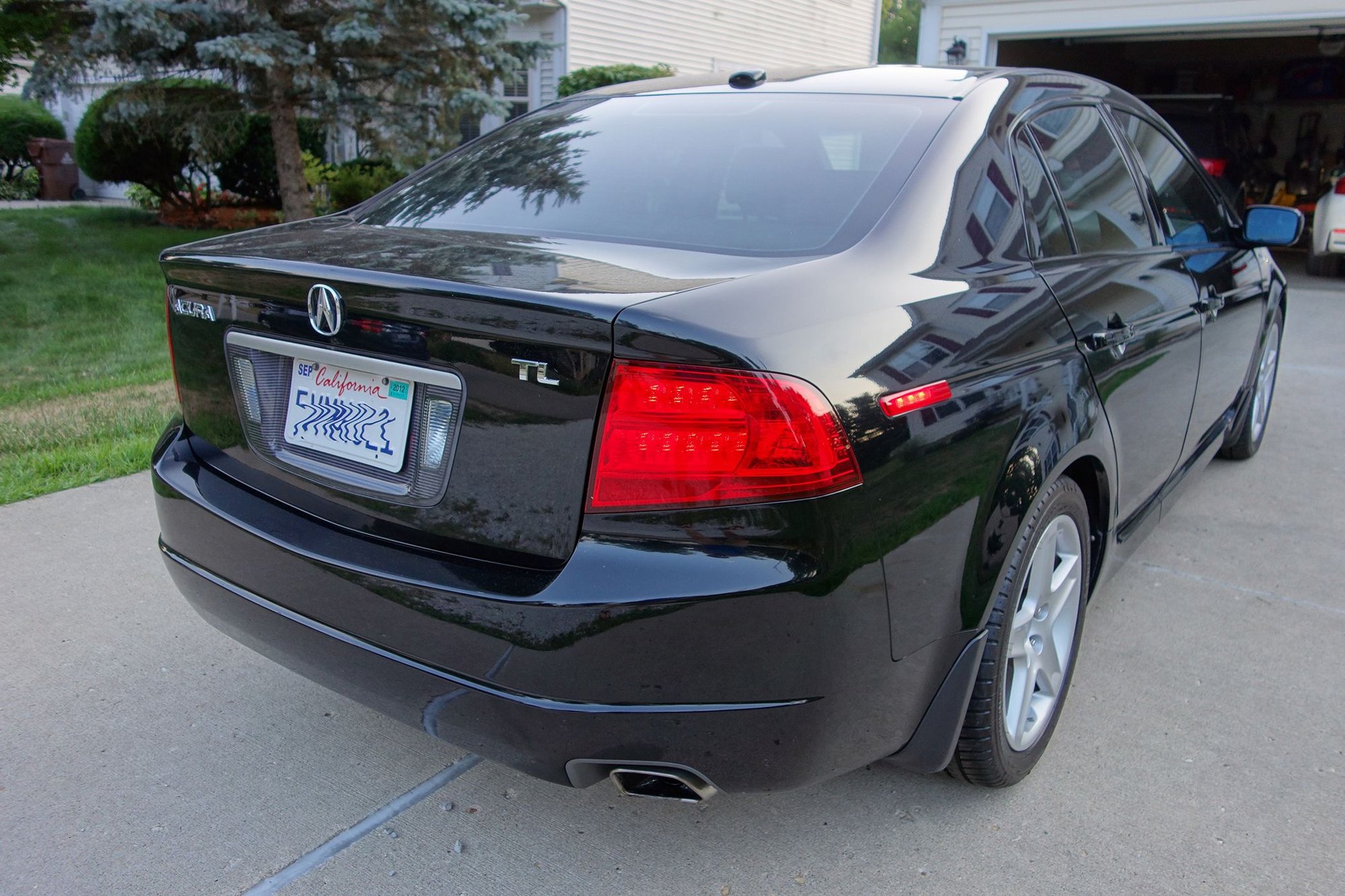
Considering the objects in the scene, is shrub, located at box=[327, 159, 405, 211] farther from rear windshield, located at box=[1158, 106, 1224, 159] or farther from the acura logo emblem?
the acura logo emblem

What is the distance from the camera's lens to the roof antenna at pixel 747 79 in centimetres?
294

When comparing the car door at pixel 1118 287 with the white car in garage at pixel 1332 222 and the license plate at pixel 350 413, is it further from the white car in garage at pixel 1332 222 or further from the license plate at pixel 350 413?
the white car in garage at pixel 1332 222

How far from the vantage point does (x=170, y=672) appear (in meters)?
3.02

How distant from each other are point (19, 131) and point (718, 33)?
515 inches

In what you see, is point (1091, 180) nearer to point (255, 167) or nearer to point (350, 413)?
point (350, 413)

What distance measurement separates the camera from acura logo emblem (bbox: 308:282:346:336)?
198cm

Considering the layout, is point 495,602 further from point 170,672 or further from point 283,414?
point 170,672

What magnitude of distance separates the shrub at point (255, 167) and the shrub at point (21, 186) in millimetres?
6977

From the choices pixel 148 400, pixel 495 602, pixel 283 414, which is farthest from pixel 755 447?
pixel 148 400

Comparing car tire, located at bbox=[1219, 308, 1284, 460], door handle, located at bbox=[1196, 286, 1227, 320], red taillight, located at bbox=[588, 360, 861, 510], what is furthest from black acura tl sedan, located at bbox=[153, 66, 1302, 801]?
car tire, located at bbox=[1219, 308, 1284, 460]

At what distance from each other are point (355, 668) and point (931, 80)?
2042 millimetres

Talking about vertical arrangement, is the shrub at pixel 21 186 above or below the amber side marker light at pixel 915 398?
above

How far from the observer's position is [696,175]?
254 cm

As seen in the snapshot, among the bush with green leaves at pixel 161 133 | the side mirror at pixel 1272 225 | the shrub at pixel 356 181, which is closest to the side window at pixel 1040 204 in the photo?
the side mirror at pixel 1272 225
